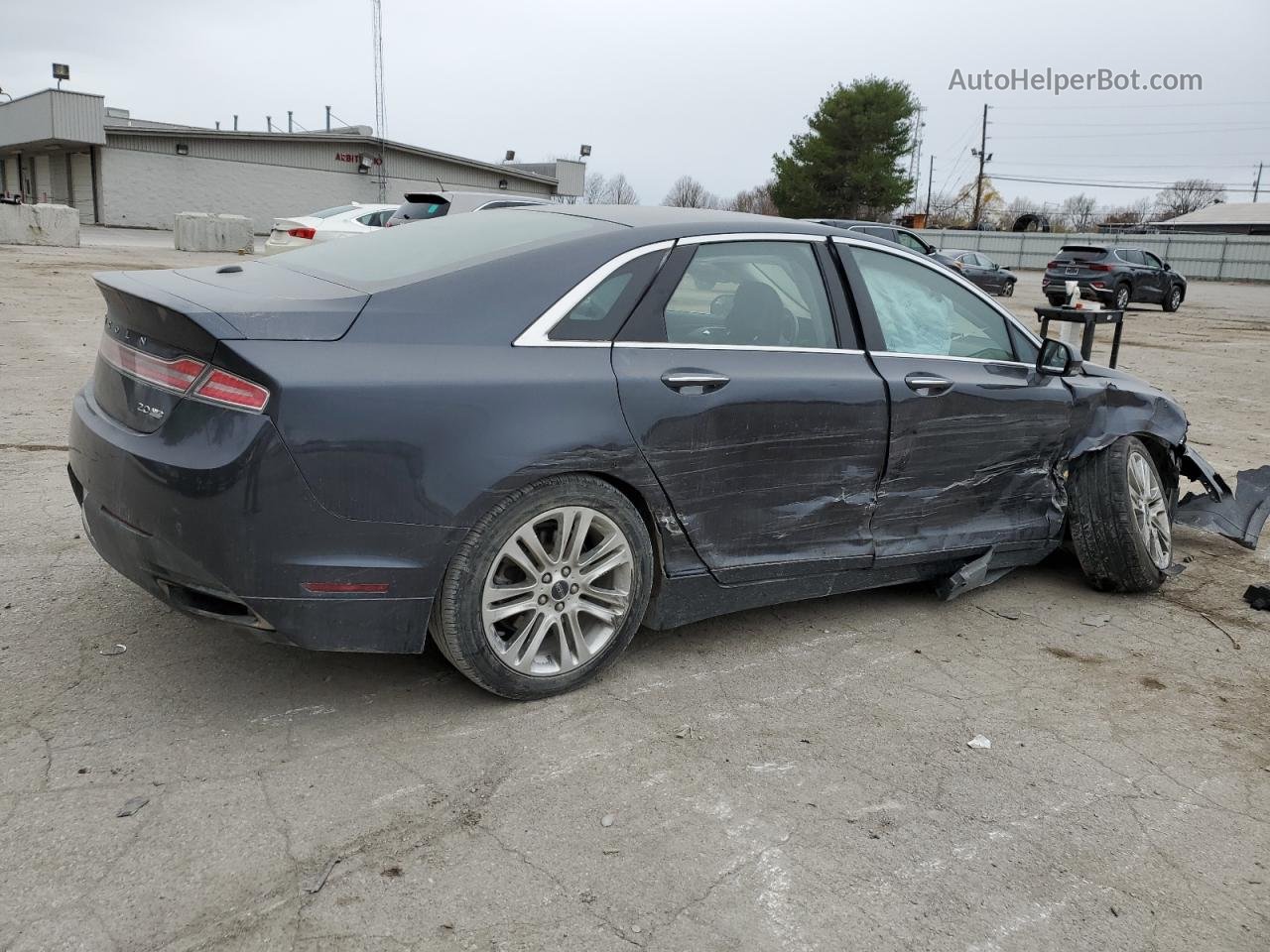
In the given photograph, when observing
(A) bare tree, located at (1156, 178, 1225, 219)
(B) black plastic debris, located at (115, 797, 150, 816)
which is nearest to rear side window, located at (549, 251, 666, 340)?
(B) black plastic debris, located at (115, 797, 150, 816)

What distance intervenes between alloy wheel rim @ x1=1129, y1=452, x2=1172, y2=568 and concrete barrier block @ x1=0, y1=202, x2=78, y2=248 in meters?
25.9

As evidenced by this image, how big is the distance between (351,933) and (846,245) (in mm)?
2982

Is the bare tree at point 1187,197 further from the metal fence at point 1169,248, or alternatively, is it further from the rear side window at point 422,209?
the rear side window at point 422,209

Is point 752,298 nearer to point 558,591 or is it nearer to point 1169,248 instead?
point 558,591

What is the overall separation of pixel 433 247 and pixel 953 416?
2132 mm

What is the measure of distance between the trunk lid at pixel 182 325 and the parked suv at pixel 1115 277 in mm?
23922

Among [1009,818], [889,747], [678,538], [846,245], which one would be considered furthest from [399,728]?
[846,245]

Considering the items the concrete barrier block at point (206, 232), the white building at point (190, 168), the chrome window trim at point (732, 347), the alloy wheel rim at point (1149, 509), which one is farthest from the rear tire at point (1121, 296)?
the white building at point (190, 168)

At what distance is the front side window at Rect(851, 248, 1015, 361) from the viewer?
4.09 metres

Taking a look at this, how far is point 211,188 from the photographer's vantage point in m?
42.1

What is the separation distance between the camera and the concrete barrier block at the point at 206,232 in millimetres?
27000

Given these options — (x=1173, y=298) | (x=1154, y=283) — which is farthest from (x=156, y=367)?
(x=1173, y=298)

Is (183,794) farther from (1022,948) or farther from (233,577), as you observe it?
(1022,948)

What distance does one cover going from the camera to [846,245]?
4.04 m
